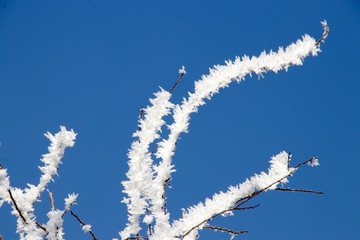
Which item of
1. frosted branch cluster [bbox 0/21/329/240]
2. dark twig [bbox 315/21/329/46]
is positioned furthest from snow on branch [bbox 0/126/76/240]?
dark twig [bbox 315/21/329/46]

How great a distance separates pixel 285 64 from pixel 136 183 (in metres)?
1.20

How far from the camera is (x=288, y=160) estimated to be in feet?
5.49

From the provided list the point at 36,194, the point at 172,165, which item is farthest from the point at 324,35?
the point at 36,194

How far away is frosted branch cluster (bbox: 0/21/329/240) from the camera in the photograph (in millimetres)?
1658

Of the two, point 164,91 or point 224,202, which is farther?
point 164,91

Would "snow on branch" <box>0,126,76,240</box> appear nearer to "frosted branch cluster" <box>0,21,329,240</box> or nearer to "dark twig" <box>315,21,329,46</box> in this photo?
"frosted branch cluster" <box>0,21,329,240</box>

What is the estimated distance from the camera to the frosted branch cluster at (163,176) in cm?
166

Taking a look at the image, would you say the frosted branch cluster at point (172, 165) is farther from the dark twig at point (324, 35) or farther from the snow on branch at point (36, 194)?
the snow on branch at point (36, 194)

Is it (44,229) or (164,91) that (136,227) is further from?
(164,91)

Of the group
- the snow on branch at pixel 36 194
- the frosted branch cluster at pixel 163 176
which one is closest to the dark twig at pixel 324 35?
the frosted branch cluster at pixel 163 176

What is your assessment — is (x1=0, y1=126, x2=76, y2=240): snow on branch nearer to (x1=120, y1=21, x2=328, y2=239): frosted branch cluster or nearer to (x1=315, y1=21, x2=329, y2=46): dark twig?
(x1=120, y1=21, x2=328, y2=239): frosted branch cluster

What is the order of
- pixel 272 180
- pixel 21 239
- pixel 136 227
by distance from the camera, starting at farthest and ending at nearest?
pixel 136 227 < pixel 21 239 < pixel 272 180

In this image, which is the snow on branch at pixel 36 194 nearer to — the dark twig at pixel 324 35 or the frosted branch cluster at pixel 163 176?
the frosted branch cluster at pixel 163 176

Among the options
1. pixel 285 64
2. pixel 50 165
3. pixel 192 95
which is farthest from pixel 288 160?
pixel 50 165
